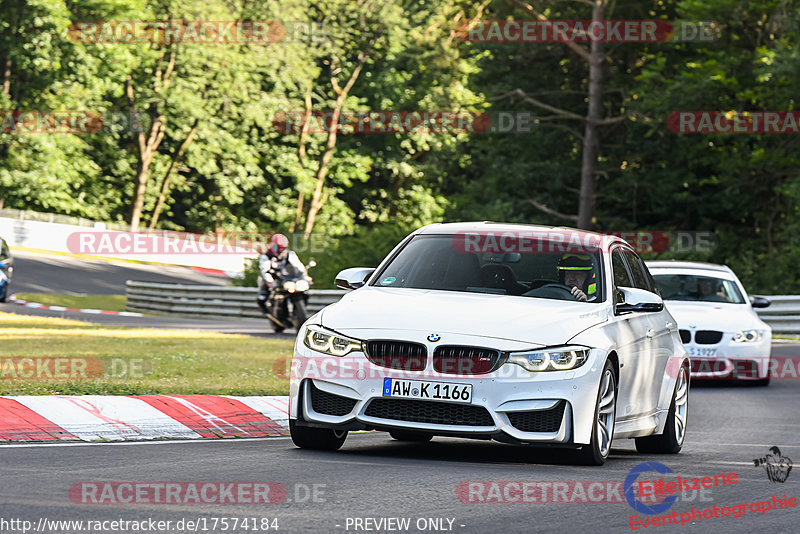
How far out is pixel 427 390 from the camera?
8648 mm

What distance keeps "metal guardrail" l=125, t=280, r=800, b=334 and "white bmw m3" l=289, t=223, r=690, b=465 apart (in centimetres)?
2098

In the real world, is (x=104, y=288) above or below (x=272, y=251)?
below

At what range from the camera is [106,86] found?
217 ft

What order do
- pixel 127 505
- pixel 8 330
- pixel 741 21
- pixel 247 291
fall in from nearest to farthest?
pixel 127 505 < pixel 8 330 < pixel 247 291 < pixel 741 21

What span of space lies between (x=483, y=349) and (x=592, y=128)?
35460 mm

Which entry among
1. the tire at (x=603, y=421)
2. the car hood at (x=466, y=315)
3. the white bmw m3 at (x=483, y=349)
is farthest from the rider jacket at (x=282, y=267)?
the tire at (x=603, y=421)

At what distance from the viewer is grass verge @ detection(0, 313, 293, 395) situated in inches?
494

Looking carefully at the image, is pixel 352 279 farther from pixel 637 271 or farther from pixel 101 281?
pixel 101 281

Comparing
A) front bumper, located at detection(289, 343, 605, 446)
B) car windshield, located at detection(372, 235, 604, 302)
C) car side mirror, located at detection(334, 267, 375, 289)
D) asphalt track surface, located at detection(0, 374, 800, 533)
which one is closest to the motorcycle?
asphalt track surface, located at detection(0, 374, 800, 533)

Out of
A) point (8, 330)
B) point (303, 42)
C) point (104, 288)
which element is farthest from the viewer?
point (303, 42)

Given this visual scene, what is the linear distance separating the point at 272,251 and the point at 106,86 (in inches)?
1695

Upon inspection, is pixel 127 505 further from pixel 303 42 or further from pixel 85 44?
pixel 303 42

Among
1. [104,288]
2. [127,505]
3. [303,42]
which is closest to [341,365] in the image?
[127,505]

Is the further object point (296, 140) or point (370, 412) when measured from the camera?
point (296, 140)
